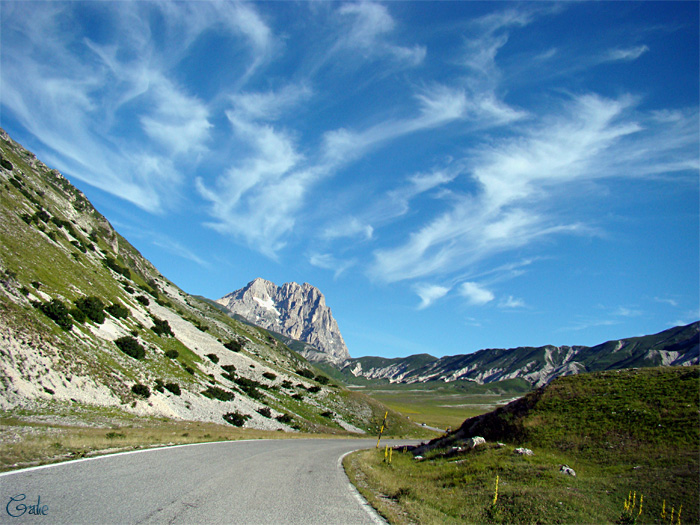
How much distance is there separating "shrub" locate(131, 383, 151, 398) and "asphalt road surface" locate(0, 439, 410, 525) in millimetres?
21652

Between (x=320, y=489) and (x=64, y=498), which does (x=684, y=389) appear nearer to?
(x=320, y=489)

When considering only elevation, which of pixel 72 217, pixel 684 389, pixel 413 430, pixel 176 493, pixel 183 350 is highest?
pixel 72 217

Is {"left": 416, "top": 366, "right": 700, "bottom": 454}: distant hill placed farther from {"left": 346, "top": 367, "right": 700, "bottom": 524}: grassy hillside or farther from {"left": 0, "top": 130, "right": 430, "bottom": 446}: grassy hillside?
{"left": 0, "top": 130, "right": 430, "bottom": 446}: grassy hillside

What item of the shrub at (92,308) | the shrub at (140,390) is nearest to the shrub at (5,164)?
the shrub at (92,308)

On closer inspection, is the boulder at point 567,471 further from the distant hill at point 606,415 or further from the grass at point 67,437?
the grass at point 67,437

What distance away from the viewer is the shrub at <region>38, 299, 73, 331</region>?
33.8 metres

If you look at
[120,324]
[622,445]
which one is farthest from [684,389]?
[120,324]

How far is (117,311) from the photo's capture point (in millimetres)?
49219

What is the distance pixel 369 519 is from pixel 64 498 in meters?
7.41

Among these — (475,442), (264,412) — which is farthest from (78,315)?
(475,442)

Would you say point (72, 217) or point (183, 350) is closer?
point (183, 350)

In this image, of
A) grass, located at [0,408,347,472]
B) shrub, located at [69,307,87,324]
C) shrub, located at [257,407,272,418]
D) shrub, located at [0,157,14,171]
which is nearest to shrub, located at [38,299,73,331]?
shrub, located at [69,307,87,324]

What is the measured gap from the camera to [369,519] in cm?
1002

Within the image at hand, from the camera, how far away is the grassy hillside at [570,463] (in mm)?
12414
